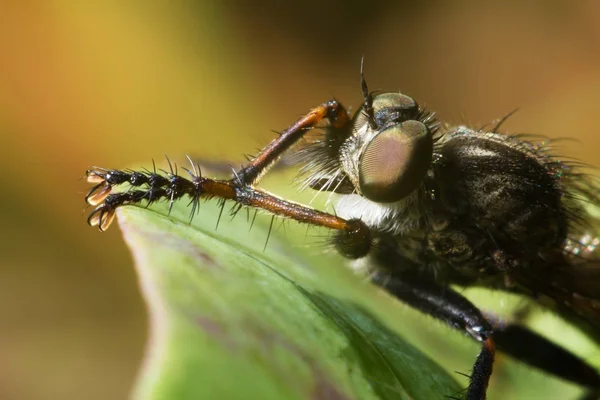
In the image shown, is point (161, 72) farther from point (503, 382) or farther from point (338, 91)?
point (503, 382)

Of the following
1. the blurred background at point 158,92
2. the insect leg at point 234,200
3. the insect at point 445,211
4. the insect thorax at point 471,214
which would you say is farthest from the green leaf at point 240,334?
the blurred background at point 158,92

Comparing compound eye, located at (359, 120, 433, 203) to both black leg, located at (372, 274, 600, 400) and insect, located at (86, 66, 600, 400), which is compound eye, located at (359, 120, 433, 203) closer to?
insect, located at (86, 66, 600, 400)

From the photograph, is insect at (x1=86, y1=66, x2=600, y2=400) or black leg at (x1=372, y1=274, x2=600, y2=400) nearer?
insect at (x1=86, y1=66, x2=600, y2=400)

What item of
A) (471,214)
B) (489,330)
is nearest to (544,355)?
(489,330)

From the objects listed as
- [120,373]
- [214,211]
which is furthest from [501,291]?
[120,373]

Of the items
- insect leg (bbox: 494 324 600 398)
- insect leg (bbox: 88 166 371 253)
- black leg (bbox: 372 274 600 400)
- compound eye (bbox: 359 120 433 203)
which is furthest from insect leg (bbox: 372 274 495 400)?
compound eye (bbox: 359 120 433 203)
